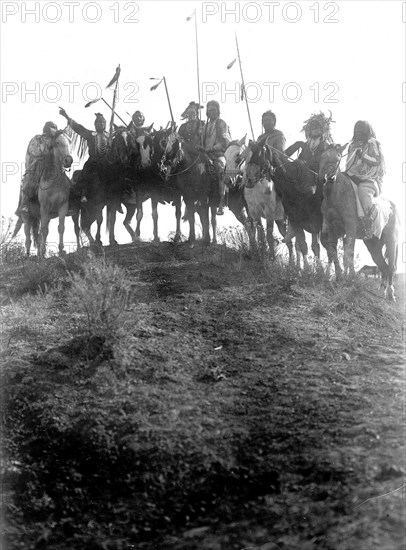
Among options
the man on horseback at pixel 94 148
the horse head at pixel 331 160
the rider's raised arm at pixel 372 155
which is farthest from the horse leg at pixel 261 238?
the man on horseback at pixel 94 148

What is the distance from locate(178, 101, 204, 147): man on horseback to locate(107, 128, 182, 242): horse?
1.35 feet

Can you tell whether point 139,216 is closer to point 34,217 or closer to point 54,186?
point 34,217

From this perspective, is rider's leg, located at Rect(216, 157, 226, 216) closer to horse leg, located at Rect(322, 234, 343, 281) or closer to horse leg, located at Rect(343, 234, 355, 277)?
horse leg, located at Rect(322, 234, 343, 281)

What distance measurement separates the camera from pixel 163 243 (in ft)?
64.0

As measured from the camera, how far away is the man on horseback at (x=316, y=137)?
17.4m

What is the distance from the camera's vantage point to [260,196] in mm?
17719

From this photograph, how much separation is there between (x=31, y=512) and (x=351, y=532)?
2867 mm

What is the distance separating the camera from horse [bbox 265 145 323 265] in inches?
681

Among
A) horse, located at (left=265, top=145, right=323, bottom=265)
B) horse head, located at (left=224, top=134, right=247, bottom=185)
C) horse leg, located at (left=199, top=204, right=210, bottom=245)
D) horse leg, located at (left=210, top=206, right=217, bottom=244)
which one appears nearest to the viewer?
horse, located at (left=265, top=145, right=323, bottom=265)

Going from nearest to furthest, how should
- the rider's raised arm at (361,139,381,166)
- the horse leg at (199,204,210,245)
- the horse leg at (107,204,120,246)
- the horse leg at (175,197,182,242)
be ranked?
1. the rider's raised arm at (361,139,381,166)
2. the horse leg at (199,204,210,245)
3. the horse leg at (107,204,120,246)
4. the horse leg at (175,197,182,242)

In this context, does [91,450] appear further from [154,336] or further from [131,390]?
[154,336]

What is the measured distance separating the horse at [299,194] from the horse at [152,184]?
3.00 m

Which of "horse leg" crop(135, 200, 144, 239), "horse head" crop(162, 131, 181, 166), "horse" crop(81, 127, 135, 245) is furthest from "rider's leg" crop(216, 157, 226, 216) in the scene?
"horse leg" crop(135, 200, 144, 239)

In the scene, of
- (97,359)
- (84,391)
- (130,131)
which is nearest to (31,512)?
(84,391)
